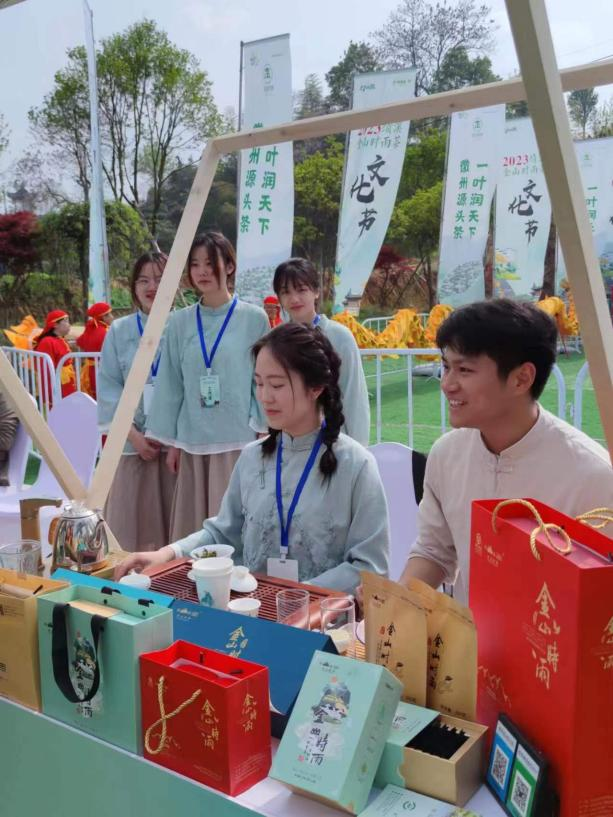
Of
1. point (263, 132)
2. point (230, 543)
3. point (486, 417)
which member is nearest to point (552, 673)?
point (486, 417)

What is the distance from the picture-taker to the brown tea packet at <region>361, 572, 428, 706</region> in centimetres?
103

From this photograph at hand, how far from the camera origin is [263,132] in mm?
1901

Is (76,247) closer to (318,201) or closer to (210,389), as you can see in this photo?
(318,201)

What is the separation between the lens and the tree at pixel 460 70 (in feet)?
51.3

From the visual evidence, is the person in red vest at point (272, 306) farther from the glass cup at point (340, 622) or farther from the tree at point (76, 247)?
the glass cup at point (340, 622)

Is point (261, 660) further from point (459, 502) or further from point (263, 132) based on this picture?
point (263, 132)

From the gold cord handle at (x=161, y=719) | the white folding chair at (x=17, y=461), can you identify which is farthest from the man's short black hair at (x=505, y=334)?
the white folding chair at (x=17, y=461)

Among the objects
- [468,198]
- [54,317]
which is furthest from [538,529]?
[468,198]

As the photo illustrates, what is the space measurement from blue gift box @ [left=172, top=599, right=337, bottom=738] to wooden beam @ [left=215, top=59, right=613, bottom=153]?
3.52 feet

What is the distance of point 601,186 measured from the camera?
10.0 m

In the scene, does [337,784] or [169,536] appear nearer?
[337,784]

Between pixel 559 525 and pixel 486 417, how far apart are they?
53 cm

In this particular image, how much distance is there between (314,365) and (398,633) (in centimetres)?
94

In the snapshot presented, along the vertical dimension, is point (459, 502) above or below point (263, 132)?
below
